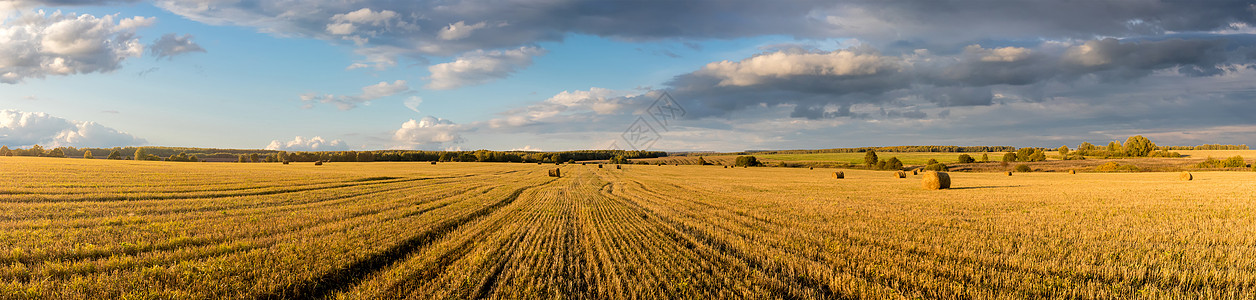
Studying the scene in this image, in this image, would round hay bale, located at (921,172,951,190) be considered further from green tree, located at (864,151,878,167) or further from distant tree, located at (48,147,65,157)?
distant tree, located at (48,147,65,157)

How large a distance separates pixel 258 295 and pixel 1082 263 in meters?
12.6

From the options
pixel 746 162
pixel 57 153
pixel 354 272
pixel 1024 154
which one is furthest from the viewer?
pixel 1024 154

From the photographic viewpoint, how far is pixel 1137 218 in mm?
13602

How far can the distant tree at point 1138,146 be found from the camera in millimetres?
109625

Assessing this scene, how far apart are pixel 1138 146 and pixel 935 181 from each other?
434 feet

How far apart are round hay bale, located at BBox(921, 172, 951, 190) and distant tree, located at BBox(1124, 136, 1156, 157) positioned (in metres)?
128

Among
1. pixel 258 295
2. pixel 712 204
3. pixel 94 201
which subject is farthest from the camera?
pixel 712 204

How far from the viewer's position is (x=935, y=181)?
29.7m

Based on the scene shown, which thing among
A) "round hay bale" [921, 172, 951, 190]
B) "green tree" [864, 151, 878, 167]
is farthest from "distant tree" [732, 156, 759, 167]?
"round hay bale" [921, 172, 951, 190]

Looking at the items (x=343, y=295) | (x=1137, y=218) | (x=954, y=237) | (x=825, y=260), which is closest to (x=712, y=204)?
(x=954, y=237)

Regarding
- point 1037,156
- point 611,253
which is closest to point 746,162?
point 1037,156

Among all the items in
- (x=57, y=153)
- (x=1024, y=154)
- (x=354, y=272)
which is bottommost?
(x=354, y=272)

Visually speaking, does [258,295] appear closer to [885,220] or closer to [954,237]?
[954,237]

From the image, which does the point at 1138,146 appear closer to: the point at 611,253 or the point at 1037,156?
the point at 1037,156
